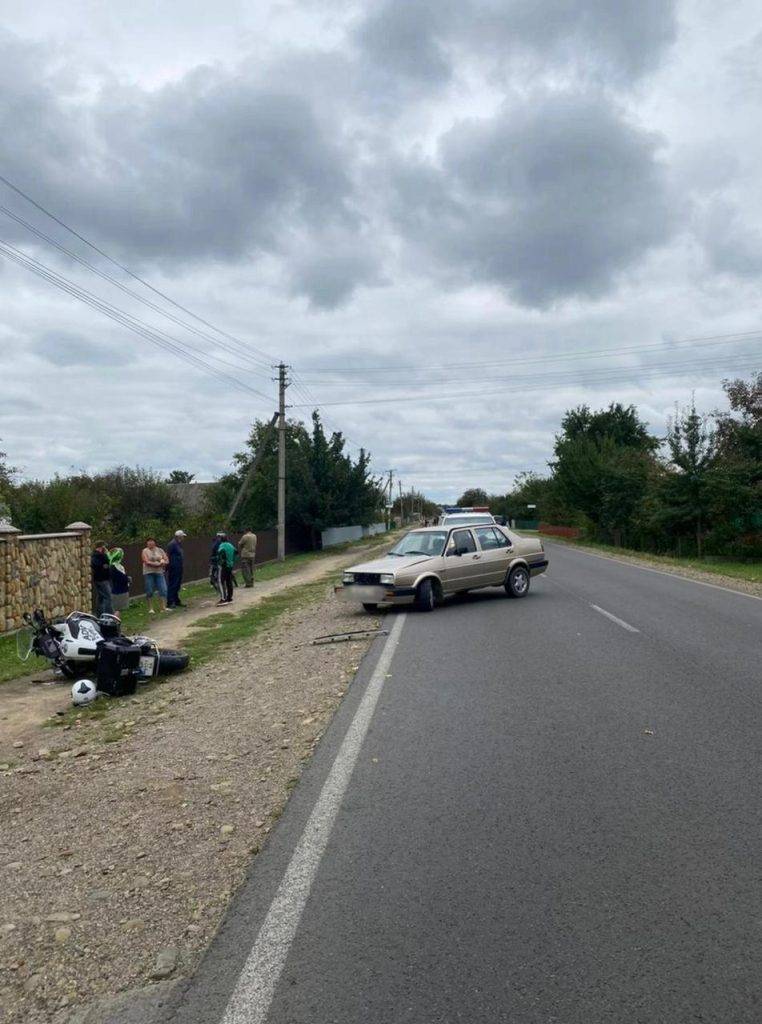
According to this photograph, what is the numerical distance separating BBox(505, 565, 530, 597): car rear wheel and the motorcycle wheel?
799cm

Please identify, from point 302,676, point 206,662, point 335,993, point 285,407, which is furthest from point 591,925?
point 285,407

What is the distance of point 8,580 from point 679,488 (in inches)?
1209

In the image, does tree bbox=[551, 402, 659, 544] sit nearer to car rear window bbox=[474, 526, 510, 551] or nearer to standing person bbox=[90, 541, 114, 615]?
car rear window bbox=[474, 526, 510, 551]

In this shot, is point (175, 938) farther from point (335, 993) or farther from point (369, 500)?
point (369, 500)

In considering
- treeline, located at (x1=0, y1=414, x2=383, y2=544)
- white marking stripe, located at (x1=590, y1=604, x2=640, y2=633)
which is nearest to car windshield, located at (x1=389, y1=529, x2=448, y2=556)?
white marking stripe, located at (x1=590, y1=604, x2=640, y2=633)

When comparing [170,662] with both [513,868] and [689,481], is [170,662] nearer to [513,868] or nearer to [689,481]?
[513,868]

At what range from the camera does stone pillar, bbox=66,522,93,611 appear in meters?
18.1

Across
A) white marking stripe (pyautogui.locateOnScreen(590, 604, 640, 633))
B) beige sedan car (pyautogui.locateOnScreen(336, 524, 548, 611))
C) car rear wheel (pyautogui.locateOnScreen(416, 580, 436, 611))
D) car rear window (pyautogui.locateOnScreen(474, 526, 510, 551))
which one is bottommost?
white marking stripe (pyautogui.locateOnScreen(590, 604, 640, 633))

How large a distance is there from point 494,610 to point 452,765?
947 cm

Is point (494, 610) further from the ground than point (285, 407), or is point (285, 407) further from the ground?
point (285, 407)

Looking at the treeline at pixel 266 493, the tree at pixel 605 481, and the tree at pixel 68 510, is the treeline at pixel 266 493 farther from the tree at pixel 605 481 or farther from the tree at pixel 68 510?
the tree at pixel 605 481

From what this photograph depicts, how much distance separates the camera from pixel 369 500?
50.2 m

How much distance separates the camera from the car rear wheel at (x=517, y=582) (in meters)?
17.5

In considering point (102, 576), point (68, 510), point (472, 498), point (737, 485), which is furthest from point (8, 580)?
point (472, 498)
